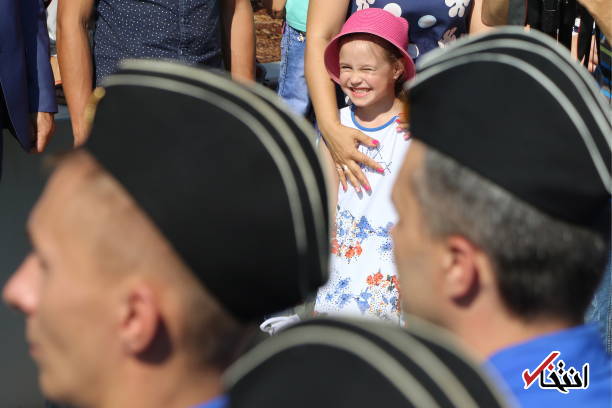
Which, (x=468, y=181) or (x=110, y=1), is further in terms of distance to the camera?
(x=110, y=1)

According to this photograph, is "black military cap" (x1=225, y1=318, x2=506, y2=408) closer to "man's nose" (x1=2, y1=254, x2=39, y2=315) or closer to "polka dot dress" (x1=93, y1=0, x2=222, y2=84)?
"man's nose" (x1=2, y1=254, x2=39, y2=315)

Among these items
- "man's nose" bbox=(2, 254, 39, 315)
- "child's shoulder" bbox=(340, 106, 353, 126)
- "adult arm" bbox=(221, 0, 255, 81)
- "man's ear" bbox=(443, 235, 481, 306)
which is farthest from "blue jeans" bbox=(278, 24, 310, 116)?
"man's nose" bbox=(2, 254, 39, 315)

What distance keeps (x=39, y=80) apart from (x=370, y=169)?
1299 mm

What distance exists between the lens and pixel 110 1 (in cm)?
357

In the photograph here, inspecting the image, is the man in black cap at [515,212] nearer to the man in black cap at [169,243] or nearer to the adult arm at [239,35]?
the man in black cap at [169,243]

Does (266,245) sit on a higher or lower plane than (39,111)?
higher

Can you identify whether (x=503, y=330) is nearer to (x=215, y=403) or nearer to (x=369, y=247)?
(x=215, y=403)

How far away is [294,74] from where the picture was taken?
4156 mm

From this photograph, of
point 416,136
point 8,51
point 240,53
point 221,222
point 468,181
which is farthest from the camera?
point 240,53

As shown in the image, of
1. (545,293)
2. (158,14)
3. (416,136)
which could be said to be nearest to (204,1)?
(158,14)

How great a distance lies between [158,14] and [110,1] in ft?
0.61

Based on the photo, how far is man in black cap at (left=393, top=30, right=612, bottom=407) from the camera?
1.45 meters

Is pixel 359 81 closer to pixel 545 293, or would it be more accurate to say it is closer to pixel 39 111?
pixel 39 111

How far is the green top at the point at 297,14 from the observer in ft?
13.7
